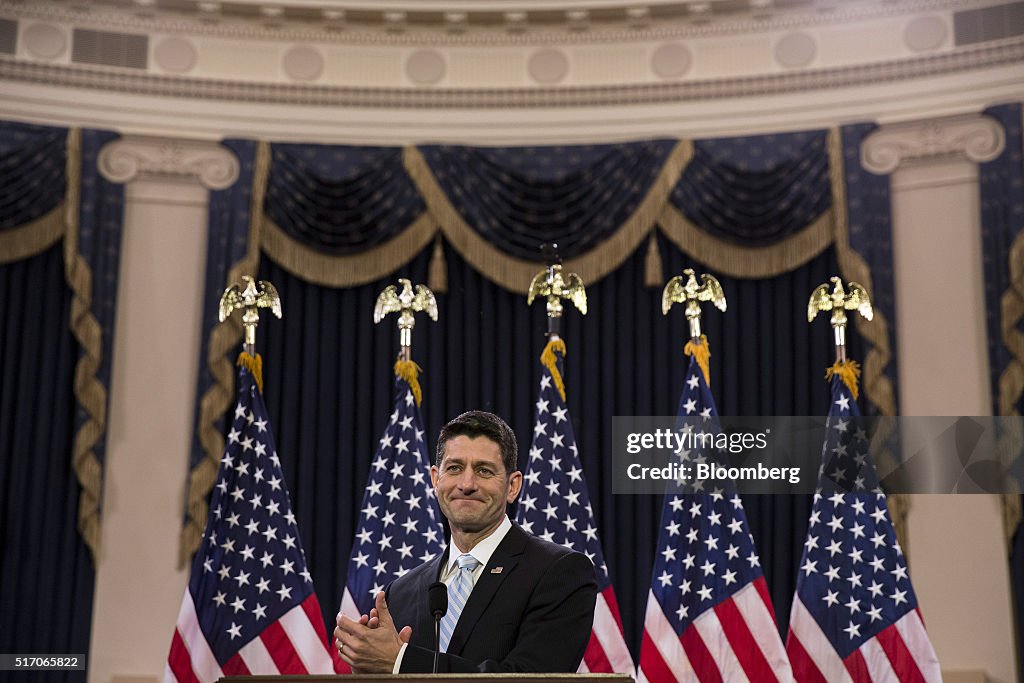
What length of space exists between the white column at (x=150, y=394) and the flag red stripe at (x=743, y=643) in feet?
9.97

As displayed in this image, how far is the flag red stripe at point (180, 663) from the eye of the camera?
19.8 feet

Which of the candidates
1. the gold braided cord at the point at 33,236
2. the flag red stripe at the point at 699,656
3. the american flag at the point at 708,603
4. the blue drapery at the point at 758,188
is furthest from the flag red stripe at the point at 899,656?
the gold braided cord at the point at 33,236

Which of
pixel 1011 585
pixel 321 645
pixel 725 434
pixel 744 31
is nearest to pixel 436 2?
pixel 744 31

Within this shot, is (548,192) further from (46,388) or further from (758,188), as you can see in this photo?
(46,388)

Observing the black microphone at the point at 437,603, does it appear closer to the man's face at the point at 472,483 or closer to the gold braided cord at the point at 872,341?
the man's face at the point at 472,483

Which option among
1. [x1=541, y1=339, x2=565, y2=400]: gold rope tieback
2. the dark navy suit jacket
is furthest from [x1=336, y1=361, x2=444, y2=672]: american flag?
the dark navy suit jacket

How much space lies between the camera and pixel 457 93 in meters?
8.01

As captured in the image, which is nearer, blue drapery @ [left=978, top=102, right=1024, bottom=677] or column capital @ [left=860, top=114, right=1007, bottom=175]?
blue drapery @ [left=978, top=102, right=1024, bottom=677]

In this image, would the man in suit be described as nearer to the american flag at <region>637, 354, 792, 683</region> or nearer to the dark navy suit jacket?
the dark navy suit jacket

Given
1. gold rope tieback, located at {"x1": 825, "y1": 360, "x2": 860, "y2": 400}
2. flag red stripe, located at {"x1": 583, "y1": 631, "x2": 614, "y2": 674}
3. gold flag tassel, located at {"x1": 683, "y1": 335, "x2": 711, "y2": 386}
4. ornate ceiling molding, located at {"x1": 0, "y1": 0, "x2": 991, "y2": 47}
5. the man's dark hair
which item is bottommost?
flag red stripe, located at {"x1": 583, "y1": 631, "x2": 614, "y2": 674}

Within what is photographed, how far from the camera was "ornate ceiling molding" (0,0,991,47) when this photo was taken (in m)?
7.83

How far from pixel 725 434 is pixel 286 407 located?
2511 millimetres
